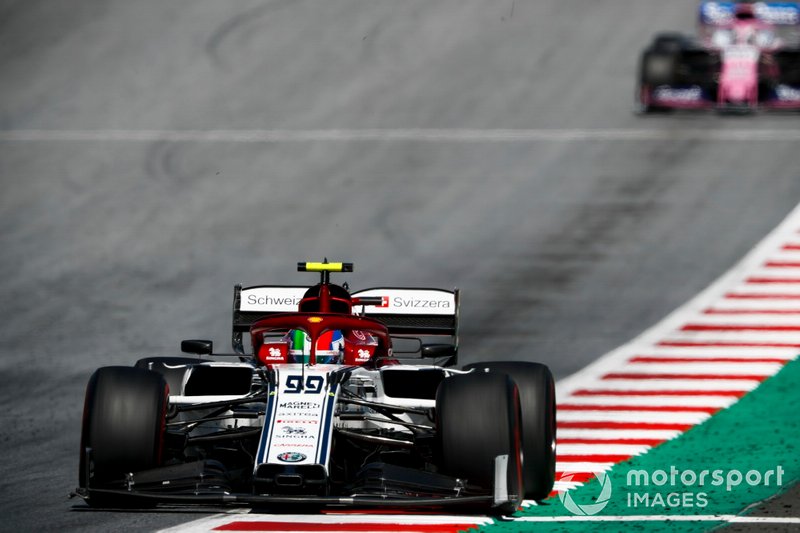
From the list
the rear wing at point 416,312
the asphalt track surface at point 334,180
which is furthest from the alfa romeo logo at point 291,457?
the rear wing at point 416,312

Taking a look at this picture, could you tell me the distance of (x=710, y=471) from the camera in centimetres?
1181

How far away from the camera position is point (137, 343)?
16578 millimetres

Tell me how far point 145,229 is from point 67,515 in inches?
382

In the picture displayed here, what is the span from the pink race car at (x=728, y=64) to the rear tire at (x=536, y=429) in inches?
527

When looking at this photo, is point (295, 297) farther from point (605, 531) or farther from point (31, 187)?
point (31, 187)

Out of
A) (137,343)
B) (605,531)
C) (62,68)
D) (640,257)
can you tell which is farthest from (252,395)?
(62,68)

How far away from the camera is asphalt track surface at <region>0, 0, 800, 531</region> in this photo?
1678 cm

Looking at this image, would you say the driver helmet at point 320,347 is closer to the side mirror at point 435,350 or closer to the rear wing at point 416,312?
the side mirror at point 435,350

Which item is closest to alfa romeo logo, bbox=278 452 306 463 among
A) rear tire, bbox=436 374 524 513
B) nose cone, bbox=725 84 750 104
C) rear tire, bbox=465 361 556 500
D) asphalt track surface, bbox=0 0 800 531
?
rear tire, bbox=436 374 524 513

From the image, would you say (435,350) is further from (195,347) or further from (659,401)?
(659,401)

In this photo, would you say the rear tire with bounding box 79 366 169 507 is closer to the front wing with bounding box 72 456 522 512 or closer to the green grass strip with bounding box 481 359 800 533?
the front wing with bounding box 72 456 522 512

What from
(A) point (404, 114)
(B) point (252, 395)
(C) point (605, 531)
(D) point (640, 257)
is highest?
(A) point (404, 114)
